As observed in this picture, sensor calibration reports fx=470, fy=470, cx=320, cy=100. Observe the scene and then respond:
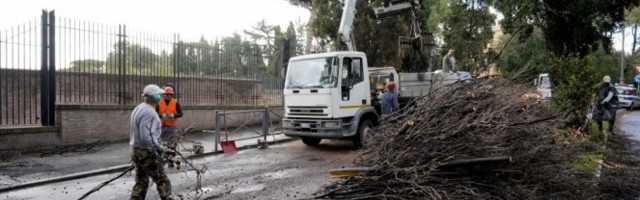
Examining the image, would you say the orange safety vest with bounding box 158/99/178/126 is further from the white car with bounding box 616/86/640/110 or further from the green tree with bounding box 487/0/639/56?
the white car with bounding box 616/86/640/110

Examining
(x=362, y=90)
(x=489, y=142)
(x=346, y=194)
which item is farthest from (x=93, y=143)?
(x=489, y=142)

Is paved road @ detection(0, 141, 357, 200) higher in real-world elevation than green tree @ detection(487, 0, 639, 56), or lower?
lower

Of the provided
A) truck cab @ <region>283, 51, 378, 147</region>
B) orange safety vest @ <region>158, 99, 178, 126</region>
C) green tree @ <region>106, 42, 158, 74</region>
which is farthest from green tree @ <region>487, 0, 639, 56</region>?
green tree @ <region>106, 42, 158, 74</region>

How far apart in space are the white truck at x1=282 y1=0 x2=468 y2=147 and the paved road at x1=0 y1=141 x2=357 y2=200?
0.62 meters

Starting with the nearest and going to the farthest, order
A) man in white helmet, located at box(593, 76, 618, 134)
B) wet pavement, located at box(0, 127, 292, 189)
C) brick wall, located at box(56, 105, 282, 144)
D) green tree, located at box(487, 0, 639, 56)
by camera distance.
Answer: wet pavement, located at box(0, 127, 292, 189), brick wall, located at box(56, 105, 282, 144), man in white helmet, located at box(593, 76, 618, 134), green tree, located at box(487, 0, 639, 56)

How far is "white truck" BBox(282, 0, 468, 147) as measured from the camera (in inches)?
427

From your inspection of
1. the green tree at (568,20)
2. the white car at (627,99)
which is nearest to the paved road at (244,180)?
the green tree at (568,20)

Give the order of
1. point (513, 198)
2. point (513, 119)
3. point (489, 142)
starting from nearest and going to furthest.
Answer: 1. point (513, 198)
2. point (489, 142)
3. point (513, 119)

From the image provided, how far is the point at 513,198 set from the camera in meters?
5.38

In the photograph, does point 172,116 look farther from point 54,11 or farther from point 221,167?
point 54,11

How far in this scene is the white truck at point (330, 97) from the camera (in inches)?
427

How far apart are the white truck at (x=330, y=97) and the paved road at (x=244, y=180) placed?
62 cm

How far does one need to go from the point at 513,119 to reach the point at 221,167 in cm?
570

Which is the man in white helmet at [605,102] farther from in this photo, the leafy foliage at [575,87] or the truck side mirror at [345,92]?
the truck side mirror at [345,92]
